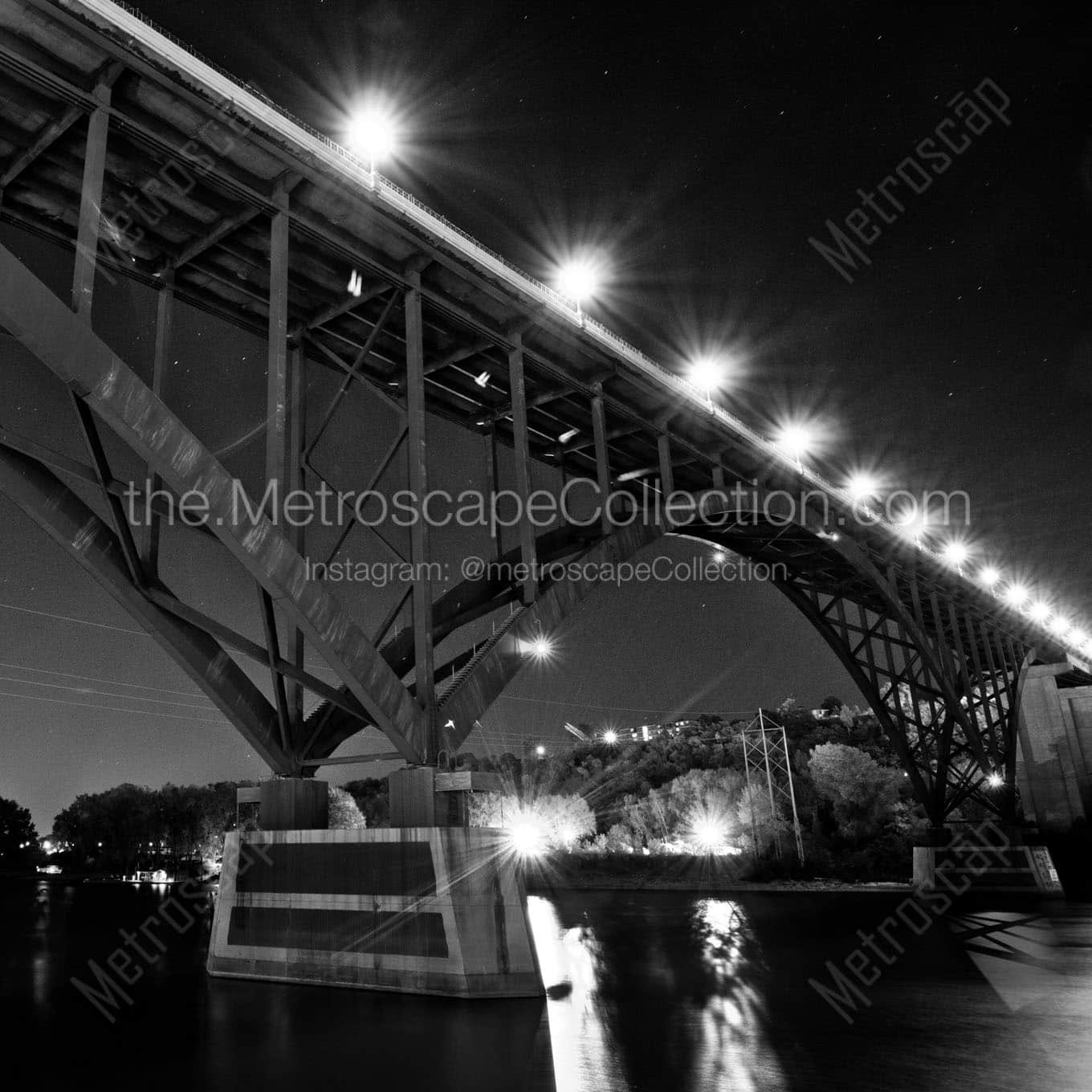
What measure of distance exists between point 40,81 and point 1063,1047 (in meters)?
18.6

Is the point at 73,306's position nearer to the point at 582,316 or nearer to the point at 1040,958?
the point at 582,316

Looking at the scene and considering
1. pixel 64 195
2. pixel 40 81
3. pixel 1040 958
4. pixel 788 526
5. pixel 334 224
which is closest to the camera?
pixel 40 81

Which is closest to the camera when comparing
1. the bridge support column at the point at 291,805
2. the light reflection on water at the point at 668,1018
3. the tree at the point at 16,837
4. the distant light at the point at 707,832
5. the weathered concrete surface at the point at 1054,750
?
the light reflection on water at the point at 668,1018

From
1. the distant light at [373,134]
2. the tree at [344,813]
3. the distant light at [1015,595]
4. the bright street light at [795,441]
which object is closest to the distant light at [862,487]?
the bright street light at [795,441]

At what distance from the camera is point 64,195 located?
1352cm

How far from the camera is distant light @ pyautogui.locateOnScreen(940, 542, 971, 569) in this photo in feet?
136

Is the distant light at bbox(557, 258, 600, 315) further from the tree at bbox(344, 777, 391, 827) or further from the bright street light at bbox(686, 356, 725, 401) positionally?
the tree at bbox(344, 777, 391, 827)

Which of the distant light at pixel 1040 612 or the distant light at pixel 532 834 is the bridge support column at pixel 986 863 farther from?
the distant light at pixel 532 834

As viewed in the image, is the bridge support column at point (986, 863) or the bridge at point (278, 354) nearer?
the bridge at point (278, 354)

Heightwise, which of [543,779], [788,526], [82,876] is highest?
[788,526]

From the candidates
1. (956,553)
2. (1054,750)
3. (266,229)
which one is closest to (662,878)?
(956,553)

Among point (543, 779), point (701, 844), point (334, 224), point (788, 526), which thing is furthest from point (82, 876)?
point (334, 224)

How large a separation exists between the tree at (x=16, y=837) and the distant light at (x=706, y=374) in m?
157

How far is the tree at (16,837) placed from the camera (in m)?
140
